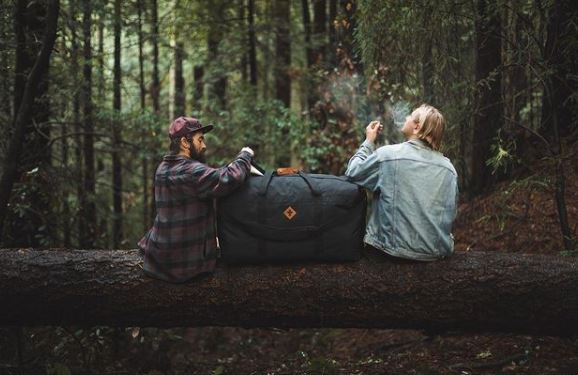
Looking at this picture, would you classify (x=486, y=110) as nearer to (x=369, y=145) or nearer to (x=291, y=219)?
(x=369, y=145)

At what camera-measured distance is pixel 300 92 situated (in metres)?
13.5

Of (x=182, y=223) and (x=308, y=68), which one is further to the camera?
(x=308, y=68)

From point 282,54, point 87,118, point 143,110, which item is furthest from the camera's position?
point 282,54

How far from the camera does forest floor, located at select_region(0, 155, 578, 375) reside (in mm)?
5059

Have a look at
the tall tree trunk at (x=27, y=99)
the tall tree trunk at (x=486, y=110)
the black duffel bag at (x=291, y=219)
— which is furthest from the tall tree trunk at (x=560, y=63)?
the tall tree trunk at (x=27, y=99)

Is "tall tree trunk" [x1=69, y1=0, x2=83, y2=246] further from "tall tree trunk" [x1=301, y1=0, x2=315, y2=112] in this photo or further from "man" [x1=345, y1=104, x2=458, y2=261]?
"tall tree trunk" [x1=301, y1=0, x2=315, y2=112]

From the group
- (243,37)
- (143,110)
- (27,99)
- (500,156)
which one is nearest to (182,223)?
(27,99)

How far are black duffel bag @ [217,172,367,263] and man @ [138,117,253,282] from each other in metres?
0.15

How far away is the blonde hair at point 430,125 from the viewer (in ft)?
14.7

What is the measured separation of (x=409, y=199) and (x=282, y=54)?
10484mm

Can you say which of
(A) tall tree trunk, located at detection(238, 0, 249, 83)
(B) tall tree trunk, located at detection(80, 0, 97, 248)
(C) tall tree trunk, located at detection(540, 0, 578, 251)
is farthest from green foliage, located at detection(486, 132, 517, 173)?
(A) tall tree trunk, located at detection(238, 0, 249, 83)

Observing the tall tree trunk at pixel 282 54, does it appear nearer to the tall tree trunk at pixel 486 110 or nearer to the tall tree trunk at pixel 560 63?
the tall tree trunk at pixel 486 110

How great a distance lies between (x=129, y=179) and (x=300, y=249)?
1299 centimetres

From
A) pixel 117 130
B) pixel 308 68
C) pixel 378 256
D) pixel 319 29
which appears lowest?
pixel 378 256
